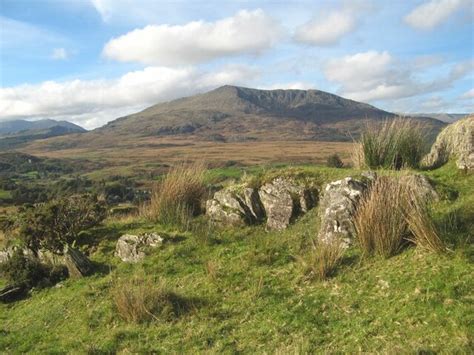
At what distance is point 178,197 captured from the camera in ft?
41.9

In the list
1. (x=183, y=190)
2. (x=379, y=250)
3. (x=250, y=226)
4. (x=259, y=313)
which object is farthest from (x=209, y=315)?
(x=183, y=190)

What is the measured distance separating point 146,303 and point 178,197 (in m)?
5.14

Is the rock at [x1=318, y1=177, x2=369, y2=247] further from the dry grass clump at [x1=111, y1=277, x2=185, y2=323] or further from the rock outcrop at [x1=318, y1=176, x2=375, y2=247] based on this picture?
the dry grass clump at [x1=111, y1=277, x2=185, y2=323]

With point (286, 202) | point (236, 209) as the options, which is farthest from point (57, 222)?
point (286, 202)

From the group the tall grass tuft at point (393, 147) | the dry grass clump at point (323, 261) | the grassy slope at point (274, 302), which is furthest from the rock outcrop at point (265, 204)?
the dry grass clump at point (323, 261)

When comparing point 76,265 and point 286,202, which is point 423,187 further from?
point 76,265

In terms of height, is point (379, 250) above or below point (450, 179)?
below

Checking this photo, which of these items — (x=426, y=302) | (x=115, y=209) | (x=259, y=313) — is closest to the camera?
(x=426, y=302)

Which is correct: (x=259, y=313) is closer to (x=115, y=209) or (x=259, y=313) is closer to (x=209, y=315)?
(x=209, y=315)

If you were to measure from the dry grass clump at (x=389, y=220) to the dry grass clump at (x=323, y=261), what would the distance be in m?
0.54

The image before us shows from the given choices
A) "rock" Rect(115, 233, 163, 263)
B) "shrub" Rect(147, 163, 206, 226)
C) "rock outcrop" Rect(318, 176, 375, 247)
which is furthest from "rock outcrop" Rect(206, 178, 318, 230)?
"rock" Rect(115, 233, 163, 263)

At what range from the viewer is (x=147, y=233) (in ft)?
37.9

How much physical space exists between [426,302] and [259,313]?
259 centimetres

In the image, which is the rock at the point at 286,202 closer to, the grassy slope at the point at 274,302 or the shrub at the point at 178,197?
the grassy slope at the point at 274,302
